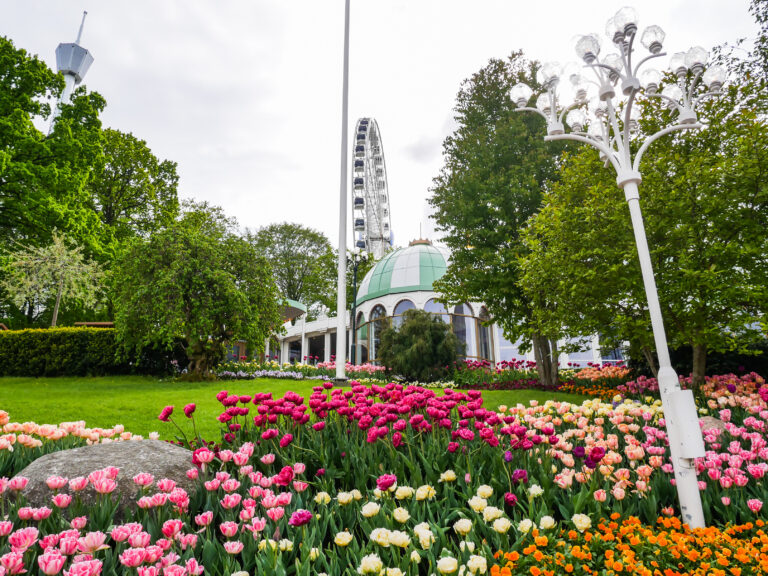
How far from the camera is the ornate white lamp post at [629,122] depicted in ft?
10.2

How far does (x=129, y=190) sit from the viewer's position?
24562mm

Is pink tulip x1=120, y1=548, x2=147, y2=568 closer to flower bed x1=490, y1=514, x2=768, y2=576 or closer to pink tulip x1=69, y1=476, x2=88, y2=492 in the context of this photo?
pink tulip x1=69, y1=476, x2=88, y2=492

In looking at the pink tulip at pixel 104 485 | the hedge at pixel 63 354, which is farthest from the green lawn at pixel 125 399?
the pink tulip at pixel 104 485

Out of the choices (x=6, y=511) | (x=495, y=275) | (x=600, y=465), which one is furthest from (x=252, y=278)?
(x=600, y=465)

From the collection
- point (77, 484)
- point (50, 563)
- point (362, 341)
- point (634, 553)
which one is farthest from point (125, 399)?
point (362, 341)

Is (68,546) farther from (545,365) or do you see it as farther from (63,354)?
(63,354)

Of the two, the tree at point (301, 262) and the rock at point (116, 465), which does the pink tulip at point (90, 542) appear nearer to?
the rock at point (116, 465)

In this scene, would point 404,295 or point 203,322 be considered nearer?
point 203,322

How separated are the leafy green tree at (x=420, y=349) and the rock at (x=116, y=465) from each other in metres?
10.5

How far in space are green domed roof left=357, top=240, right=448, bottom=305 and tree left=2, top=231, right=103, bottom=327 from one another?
14.2m

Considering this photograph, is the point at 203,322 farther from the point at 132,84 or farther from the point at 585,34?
the point at 585,34

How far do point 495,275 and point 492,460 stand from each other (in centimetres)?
881

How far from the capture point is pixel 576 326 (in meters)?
8.23

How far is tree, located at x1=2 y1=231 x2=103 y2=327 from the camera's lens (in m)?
17.7
